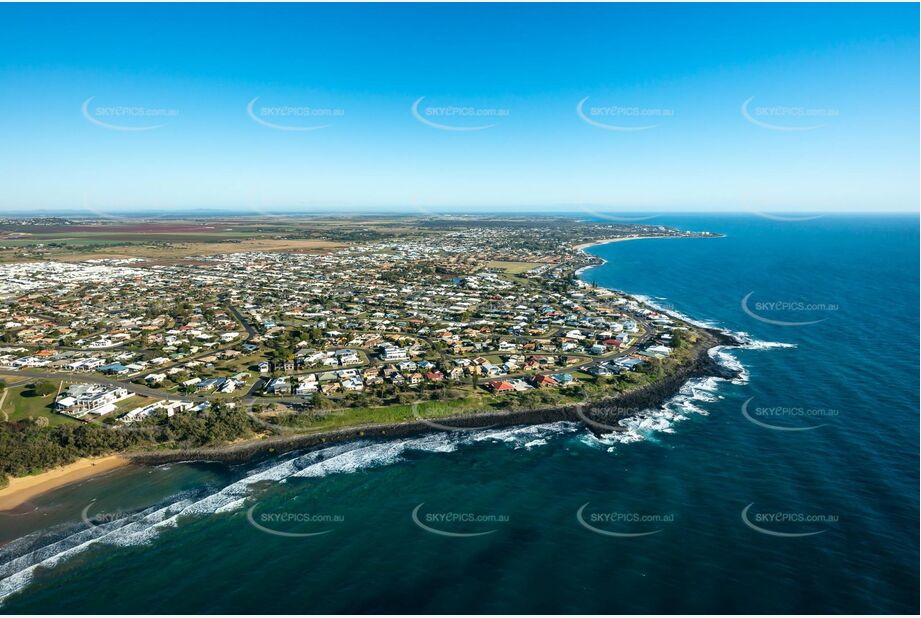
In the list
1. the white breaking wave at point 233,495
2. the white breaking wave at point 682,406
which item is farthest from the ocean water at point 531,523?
the white breaking wave at point 682,406

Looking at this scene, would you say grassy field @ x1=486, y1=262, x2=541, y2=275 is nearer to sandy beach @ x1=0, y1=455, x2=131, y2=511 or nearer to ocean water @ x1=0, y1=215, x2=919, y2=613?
ocean water @ x1=0, y1=215, x2=919, y2=613

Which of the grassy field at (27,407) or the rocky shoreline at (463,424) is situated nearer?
the rocky shoreline at (463,424)

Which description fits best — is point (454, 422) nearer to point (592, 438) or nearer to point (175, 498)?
point (592, 438)

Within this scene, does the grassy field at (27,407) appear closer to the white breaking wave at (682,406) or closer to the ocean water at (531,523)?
the ocean water at (531,523)

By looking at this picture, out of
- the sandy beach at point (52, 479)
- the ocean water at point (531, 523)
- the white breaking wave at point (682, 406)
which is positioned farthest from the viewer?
the white breaking wave at point (682, 406)

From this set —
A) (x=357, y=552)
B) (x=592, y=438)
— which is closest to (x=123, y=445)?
(x=357, y=552)

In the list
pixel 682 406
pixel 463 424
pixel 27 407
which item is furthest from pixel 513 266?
pixel 27 407

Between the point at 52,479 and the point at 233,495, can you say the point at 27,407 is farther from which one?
the point at 233,495

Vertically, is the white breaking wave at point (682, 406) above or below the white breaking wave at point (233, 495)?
above
